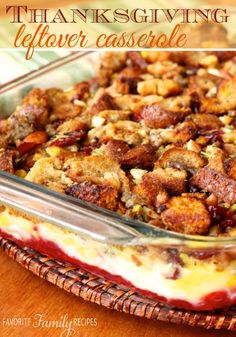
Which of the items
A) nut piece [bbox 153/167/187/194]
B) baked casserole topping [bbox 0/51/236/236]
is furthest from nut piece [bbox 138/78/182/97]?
nut piece [bbox 153/167/187/194]

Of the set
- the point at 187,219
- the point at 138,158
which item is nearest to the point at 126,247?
the point at 187,219

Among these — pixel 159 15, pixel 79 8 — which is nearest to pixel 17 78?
pixel 79 8

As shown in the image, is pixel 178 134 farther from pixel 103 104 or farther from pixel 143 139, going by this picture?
pixel 103 104

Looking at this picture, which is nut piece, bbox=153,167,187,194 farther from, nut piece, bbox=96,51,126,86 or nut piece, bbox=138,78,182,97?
nut piece, bbox=96,51,126,86

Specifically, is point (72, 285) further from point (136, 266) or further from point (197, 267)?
point (197, 267)

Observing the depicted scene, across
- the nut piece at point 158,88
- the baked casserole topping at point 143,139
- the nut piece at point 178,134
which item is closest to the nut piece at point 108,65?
the baked casserole topping at point 143,139

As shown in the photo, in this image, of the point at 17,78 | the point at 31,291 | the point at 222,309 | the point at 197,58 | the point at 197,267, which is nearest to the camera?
the point at 197,267

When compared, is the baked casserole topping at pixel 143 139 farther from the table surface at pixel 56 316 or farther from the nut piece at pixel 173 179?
the table surface at pixel 56 316
